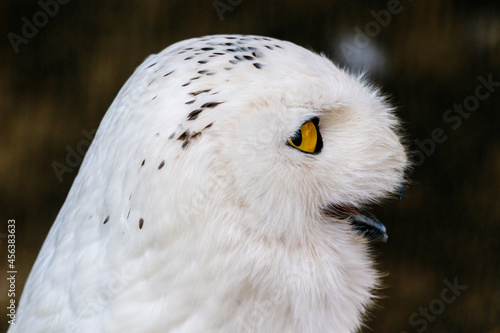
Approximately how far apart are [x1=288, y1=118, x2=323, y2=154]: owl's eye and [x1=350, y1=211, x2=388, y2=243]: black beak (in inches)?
7.1

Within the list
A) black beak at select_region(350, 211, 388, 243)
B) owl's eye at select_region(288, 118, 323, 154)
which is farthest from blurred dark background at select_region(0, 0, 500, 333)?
owl's eye at select_region(288, 118, 323, 154)

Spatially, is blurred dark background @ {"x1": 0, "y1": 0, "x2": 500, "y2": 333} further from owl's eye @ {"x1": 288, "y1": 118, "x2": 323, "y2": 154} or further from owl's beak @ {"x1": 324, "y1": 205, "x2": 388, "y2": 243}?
owl's eye @ {"x1": 288, "y1": 118, "x2": 323, "y2": 154}

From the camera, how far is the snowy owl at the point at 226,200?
83cm

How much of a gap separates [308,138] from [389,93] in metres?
1.39

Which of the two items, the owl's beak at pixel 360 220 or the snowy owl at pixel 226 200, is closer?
the snowy owl at pixel 226 200

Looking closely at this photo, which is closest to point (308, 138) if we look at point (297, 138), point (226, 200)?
point (297, 138)

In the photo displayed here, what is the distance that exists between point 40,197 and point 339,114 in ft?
5.14

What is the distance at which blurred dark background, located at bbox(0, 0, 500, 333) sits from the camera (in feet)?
6.77

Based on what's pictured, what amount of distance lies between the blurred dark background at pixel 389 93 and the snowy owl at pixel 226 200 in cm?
112

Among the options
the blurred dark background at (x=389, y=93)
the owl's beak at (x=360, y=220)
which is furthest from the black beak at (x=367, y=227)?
the blurred dark background at (x=389, y=93)

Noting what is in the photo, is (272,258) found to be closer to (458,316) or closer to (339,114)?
(339,114)

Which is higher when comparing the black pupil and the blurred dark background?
the black pupil

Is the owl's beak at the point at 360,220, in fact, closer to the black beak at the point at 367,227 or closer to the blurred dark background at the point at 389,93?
the black beak at the point at 367,227

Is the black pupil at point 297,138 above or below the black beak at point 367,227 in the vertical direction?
above
